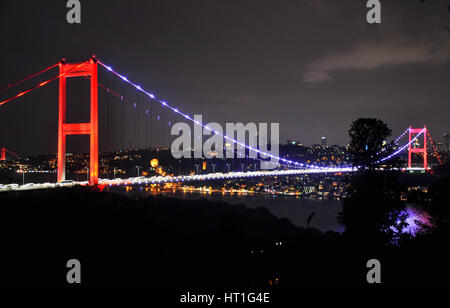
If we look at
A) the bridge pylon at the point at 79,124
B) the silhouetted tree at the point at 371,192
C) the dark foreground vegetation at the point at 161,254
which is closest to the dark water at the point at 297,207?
the silhouetted tree at the point at 371,192

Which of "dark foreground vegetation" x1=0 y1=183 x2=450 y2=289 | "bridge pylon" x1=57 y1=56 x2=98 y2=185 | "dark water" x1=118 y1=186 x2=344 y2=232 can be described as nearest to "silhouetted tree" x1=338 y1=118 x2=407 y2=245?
"dark foreground vegetation" x1=0 y1=183 x2=450 y2=289

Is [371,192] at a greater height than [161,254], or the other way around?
[371,192]

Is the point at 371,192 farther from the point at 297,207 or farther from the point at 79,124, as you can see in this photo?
the point at 297,207

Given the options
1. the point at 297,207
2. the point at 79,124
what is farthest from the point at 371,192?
the point at 297,207

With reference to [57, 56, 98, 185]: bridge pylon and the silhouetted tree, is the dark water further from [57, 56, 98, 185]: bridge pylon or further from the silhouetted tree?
[57, 56, 98, 185]: bridge pylon

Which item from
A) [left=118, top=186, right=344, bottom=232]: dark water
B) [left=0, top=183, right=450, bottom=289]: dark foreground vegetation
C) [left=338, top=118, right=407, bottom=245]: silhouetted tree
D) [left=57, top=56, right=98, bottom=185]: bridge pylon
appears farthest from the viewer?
[left=118, top=186, right=344, bottom=232]: dark water

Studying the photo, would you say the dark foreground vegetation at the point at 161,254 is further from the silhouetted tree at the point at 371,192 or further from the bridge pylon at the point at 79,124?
the bridge pylon at the point at 79,124
